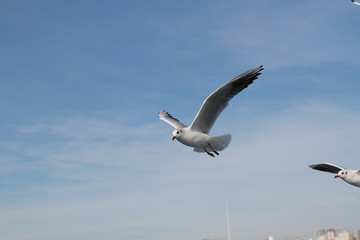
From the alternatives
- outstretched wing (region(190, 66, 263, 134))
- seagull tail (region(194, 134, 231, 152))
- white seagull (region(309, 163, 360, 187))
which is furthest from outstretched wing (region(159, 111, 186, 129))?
white seagull (region(309, 163, 360, 187))

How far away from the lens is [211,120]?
68.7ft

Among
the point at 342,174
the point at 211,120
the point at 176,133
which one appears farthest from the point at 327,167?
the point at 176,133

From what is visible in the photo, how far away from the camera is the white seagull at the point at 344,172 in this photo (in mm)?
24594

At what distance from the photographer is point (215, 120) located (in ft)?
68.7

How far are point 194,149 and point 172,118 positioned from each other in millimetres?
5130

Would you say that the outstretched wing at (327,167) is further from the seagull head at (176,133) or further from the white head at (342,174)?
the seagull head at (176,133)

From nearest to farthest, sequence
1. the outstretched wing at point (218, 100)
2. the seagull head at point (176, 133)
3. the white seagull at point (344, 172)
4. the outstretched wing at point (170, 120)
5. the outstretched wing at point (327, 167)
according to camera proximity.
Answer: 1. the outstretched wing at point (218, 100)
2. the seagull head at point (176, 133)
3. the outstretched wing at point (170, 120)
4. the white seagull at point (344, 172)
5. the outstretched wing at point (327, 167)

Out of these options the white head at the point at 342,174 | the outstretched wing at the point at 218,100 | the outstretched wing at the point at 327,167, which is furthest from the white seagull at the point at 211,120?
the white head at the point at 342,174

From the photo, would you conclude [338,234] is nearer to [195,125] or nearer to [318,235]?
[318,235]

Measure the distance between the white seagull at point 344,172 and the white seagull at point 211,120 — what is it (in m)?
7.22

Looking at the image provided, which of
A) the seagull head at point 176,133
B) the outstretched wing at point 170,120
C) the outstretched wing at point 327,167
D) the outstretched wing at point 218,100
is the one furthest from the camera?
the outstretched wing at point 327,167

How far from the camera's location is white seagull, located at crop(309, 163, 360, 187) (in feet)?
80.7

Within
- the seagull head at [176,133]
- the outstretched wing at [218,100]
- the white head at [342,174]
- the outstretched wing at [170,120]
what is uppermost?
the outstretched wing at [170,120]

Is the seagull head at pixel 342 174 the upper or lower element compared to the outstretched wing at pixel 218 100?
lower
